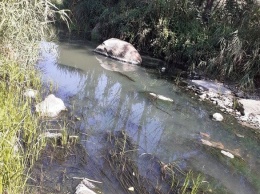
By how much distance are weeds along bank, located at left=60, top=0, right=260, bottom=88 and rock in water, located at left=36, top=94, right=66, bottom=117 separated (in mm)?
4359

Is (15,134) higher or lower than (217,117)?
higher

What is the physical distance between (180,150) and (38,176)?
2.03 meters

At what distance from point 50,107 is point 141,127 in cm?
138

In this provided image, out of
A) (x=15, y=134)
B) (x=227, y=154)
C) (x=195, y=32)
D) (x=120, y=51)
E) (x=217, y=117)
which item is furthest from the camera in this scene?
(x=120, y=51)

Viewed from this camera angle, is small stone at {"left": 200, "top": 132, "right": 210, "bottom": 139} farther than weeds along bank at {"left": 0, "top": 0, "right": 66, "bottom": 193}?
Yes

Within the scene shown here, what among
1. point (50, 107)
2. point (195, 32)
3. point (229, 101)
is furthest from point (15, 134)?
point (195, 32)

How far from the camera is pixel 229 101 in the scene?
21.9ft

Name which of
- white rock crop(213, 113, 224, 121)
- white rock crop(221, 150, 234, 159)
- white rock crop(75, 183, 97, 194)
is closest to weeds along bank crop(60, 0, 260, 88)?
white rock crop(213, 113, 224, 121)

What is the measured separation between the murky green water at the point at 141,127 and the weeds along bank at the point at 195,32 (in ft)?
4.96

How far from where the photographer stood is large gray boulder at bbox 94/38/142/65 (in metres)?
9.08

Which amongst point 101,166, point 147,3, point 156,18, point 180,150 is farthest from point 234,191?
point 147,3

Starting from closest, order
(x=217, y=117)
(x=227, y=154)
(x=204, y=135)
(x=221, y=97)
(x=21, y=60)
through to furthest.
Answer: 1. (x=227, y=154)
2. (x=21, y=60)
3. (x=204, y=135)
4. (x=217, y=117)
5. (x=221, y=97)

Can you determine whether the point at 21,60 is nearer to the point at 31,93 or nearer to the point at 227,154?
the point at 31,93

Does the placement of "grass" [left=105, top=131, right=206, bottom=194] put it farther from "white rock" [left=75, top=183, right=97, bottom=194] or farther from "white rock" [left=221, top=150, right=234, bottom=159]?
"white rock" [left=221, top=150, right=234, bottom=159]
